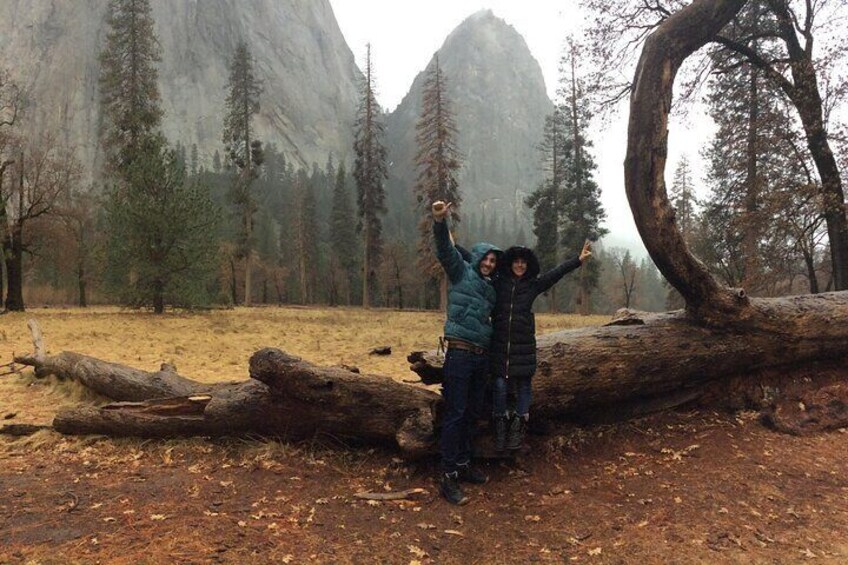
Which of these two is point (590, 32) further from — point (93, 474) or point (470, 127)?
point (470, 127)

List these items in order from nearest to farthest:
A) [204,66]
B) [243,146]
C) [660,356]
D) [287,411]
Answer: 1. [287,411]
2. [660,356]
3. [243,146]
4. [204,66]

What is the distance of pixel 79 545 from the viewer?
10.3 feet

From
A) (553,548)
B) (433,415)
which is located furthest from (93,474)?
(553,548)

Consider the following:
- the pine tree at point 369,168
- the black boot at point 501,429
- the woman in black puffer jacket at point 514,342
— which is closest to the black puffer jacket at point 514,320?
the woman in black puffer jacket at point 514,342

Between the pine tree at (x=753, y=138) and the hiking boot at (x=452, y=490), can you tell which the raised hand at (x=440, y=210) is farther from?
the pine tree at (x=753, y=138)

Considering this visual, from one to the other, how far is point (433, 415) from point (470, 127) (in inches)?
7078

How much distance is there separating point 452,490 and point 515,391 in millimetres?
985

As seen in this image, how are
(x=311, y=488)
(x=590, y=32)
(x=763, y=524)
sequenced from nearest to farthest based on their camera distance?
(x=763, y=524)
(x=311, y=488)
(x=590, y=32)

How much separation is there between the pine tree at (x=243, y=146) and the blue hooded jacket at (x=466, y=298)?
33.4m

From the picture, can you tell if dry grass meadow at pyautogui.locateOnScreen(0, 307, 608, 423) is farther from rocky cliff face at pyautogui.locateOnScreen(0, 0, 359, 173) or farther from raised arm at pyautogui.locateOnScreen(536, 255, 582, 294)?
rocky cliff face at pyautogui.locateOnScreen(0, 0, 359, 173)

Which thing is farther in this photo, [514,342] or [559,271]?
[559,271]

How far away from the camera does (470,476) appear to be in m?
4.39

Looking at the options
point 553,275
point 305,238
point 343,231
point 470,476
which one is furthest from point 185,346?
point 305,238

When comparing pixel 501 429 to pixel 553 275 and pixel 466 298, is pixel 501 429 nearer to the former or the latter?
pixel 466 298
